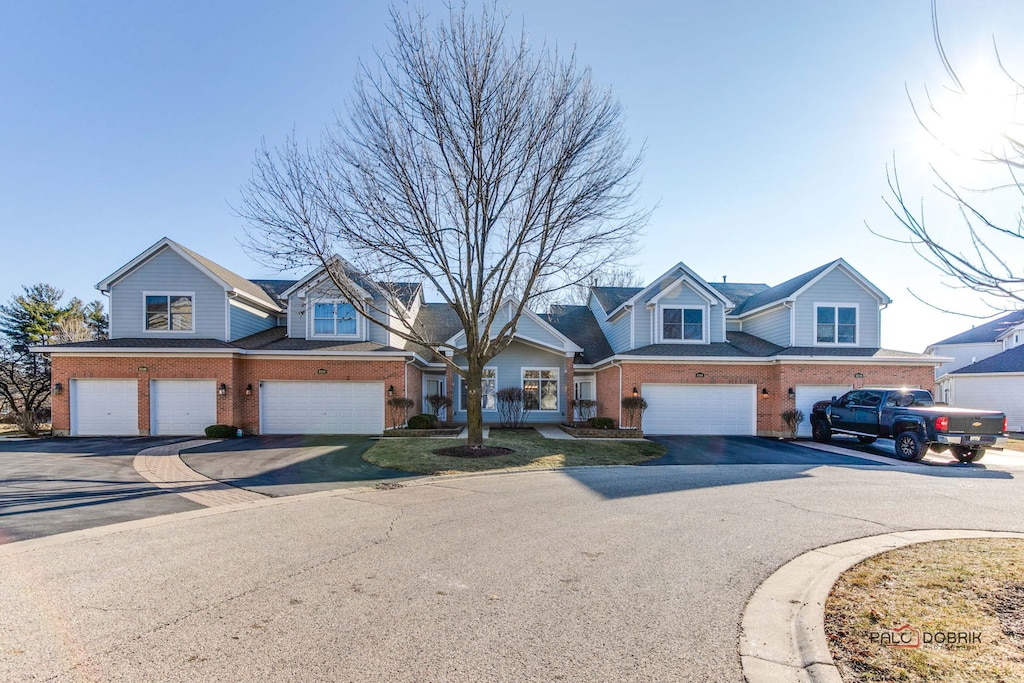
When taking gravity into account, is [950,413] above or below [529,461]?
above

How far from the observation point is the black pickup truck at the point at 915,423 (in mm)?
13797

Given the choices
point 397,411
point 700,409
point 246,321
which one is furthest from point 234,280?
point 700,409

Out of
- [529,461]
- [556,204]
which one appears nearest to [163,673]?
[529,461]

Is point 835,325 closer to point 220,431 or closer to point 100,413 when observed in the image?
point 220,431

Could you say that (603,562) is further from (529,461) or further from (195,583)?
(529,461)

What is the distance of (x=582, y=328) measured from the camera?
2719 centimetres


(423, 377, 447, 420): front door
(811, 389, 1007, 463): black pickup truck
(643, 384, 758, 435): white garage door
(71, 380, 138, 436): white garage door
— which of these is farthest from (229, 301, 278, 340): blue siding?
A: (811, 389, 1007, 463): black pickup truck

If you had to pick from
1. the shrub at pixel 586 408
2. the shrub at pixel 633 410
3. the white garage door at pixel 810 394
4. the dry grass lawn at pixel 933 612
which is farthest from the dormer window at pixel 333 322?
the dry grass lawn at pixel 933 612

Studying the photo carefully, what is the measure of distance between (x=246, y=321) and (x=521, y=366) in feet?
39.0

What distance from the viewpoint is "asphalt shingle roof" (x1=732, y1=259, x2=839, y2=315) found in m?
21.5

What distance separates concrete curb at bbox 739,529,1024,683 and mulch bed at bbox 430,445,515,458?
358 inches

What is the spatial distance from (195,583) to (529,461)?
9.23 metres

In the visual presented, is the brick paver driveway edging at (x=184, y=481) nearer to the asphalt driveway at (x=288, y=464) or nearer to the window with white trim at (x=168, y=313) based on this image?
the asphalt driveway at (x=288, y=464)

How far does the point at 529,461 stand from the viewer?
13523 mm
